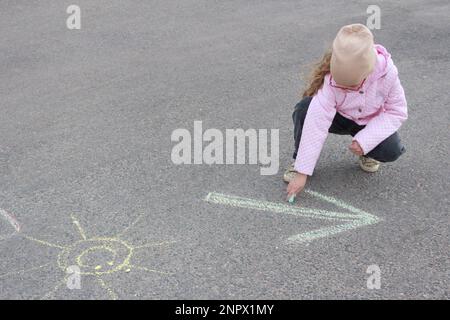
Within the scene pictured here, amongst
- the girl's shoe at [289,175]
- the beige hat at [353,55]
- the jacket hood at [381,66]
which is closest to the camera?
the beige hat at [353,55]

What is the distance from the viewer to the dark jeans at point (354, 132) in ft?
11.5

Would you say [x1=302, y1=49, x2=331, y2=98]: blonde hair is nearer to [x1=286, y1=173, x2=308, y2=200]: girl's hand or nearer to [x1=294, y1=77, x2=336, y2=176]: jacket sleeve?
[x1=294, y1=77, x2=336, y2=176]: jacket sleeve

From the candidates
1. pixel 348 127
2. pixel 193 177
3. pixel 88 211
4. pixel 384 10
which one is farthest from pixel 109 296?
pixel 384 10

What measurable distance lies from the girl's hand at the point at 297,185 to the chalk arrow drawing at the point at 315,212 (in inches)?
2.8

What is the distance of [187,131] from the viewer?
4301 mm

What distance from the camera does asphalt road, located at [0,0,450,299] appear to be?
9.40ft

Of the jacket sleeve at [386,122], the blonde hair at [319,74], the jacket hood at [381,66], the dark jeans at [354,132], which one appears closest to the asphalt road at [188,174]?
the dark jeans at [354,132]

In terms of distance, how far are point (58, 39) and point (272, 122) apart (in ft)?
8.82

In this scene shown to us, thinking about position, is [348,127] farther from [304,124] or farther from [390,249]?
[390,249]

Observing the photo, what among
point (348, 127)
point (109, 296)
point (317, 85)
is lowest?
point (109, 296)

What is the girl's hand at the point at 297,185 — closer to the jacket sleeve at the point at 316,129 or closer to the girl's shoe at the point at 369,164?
the jacket sleeve at the point at 316,129

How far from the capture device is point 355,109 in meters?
3.45

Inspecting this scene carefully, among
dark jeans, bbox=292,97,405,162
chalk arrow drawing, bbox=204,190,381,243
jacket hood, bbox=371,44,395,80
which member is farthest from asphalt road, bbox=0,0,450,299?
jacket hood, bbox=371,44,395,80
